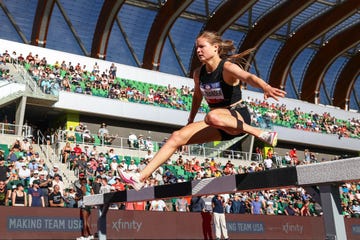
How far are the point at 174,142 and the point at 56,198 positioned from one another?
9.25 metres

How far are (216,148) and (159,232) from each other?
502 inches

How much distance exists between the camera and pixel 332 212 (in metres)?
4.29

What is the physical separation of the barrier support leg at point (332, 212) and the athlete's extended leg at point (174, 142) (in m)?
1.62

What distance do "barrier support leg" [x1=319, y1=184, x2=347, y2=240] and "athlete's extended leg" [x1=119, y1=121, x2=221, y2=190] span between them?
1.62 metres

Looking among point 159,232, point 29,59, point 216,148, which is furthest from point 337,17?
point 159,232

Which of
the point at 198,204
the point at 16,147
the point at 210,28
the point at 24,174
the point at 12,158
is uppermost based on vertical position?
the point at 210,28

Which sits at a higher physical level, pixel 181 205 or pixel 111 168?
pixel 111 168

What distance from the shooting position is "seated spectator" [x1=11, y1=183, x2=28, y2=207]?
42.0ft

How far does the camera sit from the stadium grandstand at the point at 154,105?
15110 millimetres

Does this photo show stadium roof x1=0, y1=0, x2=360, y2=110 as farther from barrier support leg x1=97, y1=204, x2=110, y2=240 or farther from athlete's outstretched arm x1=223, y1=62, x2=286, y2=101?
athlete's outstretched arm x1=223, y1=62, x2=286, y2=101

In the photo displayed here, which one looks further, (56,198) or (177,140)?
(56,198)

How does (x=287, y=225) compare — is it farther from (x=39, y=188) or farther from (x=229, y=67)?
(x=229, y=67)

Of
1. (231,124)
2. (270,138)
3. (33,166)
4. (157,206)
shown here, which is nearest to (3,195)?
(33,166)

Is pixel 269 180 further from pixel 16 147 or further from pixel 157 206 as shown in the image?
pixel 16 147
